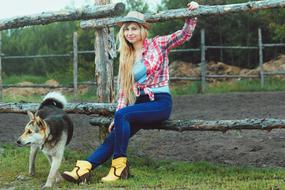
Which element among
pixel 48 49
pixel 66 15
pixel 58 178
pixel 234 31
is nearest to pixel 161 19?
pixel 66 15

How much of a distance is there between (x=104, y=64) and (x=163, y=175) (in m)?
1.54

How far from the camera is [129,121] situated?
5238 mm

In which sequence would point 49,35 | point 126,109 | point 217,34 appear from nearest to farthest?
point 126,109
point 217,34
point 49,35

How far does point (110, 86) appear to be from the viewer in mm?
6324

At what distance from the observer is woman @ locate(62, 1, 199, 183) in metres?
5.27

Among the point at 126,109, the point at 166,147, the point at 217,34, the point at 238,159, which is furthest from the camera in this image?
the point at 217,34

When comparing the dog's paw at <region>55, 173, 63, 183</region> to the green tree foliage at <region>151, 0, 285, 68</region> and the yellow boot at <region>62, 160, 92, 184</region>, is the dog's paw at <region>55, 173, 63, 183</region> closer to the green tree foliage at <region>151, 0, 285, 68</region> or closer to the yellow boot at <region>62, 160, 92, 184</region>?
the yellow boot at <region>62, 160, 92, 184</region>

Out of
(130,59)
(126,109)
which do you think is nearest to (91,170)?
(126,109)

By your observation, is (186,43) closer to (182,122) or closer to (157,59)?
(182,122)

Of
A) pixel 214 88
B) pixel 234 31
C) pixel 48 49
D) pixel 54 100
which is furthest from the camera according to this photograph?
pixel 48 49

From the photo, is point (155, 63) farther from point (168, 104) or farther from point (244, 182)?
point (244, 182)

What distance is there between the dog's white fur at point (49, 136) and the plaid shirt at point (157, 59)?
23.3 inches

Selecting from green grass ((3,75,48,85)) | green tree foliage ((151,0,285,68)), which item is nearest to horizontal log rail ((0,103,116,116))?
green tree foliage ((151,0,285,68))

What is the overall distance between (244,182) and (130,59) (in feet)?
4.96
